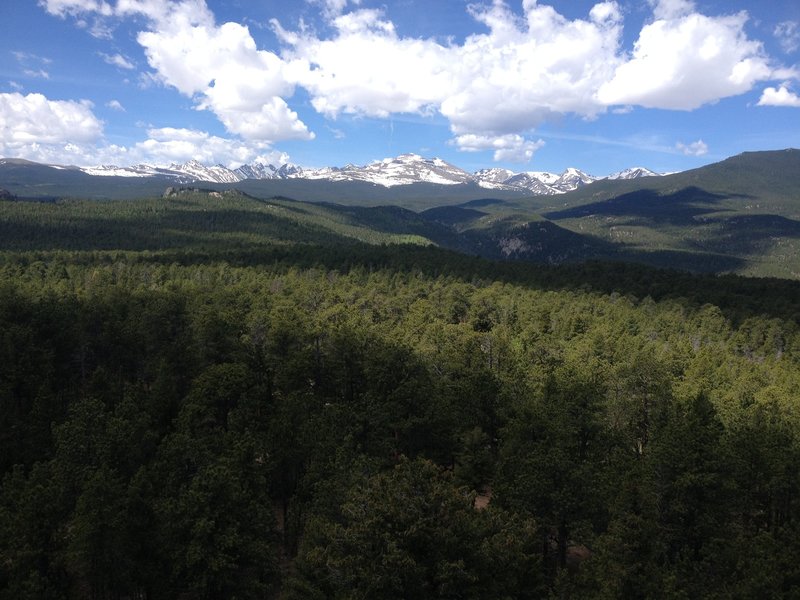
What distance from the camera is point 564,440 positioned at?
39531 mm

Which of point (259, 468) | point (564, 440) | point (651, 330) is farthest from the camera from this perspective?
point (651, 330)

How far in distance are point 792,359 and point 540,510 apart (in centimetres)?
6735

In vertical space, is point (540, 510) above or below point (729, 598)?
below

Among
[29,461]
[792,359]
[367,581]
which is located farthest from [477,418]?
[792,359]

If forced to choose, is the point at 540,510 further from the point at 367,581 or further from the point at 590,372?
the point at 590,372

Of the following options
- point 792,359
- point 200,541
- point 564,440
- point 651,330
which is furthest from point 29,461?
point 792,359

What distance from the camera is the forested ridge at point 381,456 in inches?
969

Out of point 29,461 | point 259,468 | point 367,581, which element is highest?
point 367,581

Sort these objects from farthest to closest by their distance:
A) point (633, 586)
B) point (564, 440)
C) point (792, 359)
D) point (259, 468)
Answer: point (792, 359) < point (564, 440) < point (259, 468) < point (633, 586)

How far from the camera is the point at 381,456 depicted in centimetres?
4328

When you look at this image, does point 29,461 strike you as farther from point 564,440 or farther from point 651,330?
point 651,330

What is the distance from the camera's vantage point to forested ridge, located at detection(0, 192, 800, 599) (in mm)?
24625

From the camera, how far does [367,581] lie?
72.2 feet

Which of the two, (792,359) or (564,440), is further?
(792,359)
